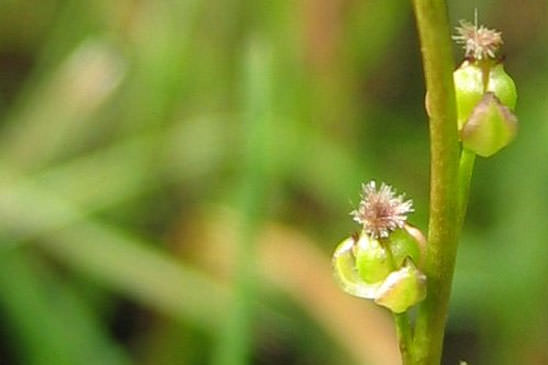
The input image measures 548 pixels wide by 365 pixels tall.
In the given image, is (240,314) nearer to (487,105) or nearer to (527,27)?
(487,105)

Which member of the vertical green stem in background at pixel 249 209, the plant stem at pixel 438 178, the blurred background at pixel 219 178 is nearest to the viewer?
the plant stem at pixel 438 178

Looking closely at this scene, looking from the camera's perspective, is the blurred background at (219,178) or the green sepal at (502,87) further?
the blurred background at (219,178)

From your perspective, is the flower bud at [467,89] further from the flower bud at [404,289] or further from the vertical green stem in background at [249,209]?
the vertical green stem in background at [249,209]

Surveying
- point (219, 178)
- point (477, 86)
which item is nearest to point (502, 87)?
point (477, 86)

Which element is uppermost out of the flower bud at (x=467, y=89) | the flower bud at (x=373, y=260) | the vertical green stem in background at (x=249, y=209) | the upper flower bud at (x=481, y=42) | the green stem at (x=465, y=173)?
the vertical green stem in background at (x=249, y=209)

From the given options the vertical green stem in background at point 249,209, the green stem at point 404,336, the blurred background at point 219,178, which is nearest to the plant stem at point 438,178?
the green stem at point 404,336

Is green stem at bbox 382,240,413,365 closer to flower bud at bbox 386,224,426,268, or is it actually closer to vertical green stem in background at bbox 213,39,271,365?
flower bud at bbox 386,224,426,268

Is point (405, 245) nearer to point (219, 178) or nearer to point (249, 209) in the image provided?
point (249, 209)

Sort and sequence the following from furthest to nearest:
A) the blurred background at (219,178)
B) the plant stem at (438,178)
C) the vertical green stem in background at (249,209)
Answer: the blurred background at (219,178), the vertical green stem in background at (249,209), the plant stem at (438,178)
